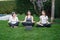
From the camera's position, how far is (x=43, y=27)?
41.4 ft

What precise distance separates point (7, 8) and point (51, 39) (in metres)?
11.9

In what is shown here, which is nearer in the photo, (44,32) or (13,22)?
(44,32)

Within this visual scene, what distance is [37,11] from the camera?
63.7ft

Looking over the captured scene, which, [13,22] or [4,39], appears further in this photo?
[13,22]

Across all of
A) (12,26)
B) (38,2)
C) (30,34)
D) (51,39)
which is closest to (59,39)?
(51,39)

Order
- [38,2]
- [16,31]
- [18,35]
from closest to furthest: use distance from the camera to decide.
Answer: [18,35]
[16,31]
[38,2]

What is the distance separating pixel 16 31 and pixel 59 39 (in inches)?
87.7

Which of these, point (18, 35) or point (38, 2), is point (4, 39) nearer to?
point (18, 35)

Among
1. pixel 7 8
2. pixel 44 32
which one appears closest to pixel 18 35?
pixel 44 32

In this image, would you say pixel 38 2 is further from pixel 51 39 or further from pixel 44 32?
pixel 51 39

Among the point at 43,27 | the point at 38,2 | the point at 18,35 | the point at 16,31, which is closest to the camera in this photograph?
the point at 18,35

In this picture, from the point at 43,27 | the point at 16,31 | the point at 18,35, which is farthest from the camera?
the point at 43,27

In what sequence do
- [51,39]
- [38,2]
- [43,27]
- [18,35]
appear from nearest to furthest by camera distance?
[51,39] → [18,35] → [43,27] → [38,2]

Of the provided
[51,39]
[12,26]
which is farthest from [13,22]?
[51,39]
